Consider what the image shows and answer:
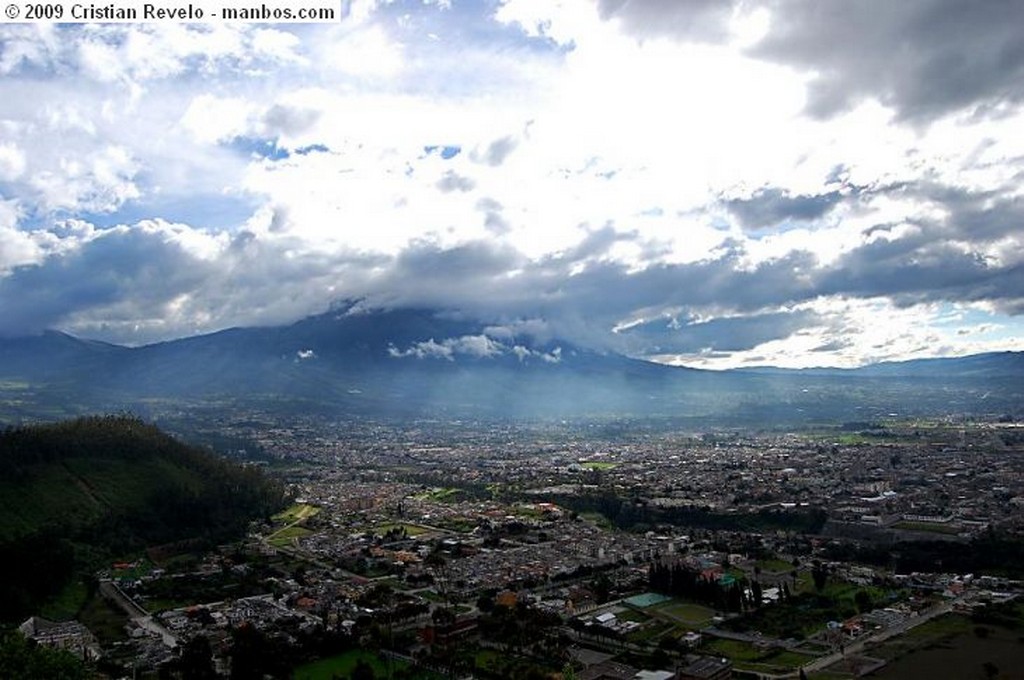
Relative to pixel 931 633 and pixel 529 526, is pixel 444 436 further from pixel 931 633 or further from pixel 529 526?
pixel 931 633

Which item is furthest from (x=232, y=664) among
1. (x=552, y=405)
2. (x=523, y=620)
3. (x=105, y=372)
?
(x=105, y=372)

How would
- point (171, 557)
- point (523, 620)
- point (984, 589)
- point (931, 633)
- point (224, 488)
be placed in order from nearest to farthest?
point (931, 633) → point (523, 620) → point (984, 589) → point (171, 557) → point (224, 488)

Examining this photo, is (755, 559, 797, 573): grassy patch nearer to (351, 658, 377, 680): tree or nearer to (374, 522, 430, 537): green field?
(374, 522, 430, 537): green field

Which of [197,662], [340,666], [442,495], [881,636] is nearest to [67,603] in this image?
[197,662]

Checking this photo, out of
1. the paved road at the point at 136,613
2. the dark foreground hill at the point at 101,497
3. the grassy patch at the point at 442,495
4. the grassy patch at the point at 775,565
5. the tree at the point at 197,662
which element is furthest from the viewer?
the grassy patch at the point at 442,495

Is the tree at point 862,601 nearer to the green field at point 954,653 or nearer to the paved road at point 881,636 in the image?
the paved road at point 881,636

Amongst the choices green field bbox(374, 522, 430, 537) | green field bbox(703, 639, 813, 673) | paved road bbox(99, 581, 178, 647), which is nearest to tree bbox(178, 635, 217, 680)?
paved road bbox(99, 581, 178, 647)

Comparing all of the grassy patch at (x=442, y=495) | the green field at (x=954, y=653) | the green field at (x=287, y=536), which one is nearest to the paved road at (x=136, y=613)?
the green field at (x=287, y=536)
